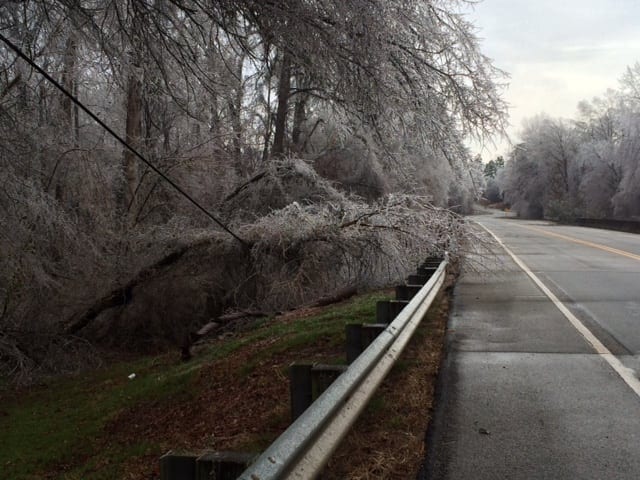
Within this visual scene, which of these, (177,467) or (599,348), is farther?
(599,348)

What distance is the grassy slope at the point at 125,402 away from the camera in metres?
6.69

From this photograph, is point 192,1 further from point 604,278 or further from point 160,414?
point 604,278

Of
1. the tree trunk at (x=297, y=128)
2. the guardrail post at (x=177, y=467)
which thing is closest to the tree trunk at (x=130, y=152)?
the tree trunk at (x=297, y=128)

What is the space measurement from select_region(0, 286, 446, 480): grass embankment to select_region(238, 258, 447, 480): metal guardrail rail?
51cm

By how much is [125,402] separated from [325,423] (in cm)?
644

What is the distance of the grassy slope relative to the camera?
6.69 metres

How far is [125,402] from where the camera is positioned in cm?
895

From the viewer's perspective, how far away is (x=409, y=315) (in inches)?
245

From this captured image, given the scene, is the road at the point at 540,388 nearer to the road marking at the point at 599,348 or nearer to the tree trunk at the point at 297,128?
the road marking at the point at 599,348

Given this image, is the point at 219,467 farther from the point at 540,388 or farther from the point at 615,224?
the point at 615,224

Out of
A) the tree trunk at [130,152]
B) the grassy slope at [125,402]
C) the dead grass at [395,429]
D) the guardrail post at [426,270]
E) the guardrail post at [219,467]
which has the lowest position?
the grassy slope at [125,402]

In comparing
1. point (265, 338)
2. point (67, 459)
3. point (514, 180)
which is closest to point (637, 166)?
point (514, 180)

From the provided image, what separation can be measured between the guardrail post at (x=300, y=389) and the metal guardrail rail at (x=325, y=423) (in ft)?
1.08

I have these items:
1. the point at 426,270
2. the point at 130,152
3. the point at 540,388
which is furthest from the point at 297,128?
the point at 540,388
